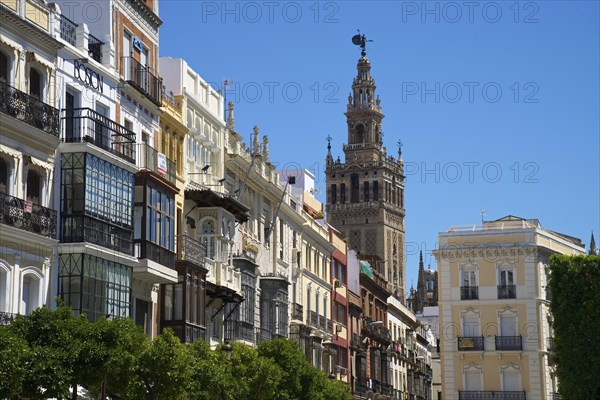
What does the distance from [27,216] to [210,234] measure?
16353 millimetres

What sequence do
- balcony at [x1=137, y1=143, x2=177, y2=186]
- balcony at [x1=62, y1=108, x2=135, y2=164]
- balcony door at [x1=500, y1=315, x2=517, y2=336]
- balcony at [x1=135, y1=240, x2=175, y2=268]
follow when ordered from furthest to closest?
balcony door at [x1=500, y1=315, x2=517, y2=336] → balcony at [x1=137, y1=143, x2=177, y2=186] → balcony at [x1=135, y1=240, x2=175, y2=268] → balcony at [x1=62, y1=108, x2=135, y2=164]

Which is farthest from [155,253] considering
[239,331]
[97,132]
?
[239,331]

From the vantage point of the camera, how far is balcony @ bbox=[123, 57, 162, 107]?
146 ft

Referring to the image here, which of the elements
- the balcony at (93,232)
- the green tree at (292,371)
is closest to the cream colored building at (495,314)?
the green tree at (292,371)

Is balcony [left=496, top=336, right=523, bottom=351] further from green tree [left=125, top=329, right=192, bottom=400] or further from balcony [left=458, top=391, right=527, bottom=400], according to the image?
green tree [left=125, top=329, right=192, bottom=400]

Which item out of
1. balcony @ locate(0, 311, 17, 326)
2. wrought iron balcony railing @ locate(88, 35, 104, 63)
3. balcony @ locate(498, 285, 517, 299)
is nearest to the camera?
balcony @ locate(0, 311, 17, 326)

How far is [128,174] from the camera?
135ft

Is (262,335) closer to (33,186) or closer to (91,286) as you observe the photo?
(91,286)

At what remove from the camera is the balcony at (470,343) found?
271ft

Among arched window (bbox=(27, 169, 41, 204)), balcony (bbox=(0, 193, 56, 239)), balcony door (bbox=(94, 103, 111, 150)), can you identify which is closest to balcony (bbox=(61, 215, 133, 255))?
balcony (bbox=(0, 193, 56, 239))

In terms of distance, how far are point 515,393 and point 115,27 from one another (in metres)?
46.6

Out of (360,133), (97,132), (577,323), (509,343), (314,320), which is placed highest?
(360,133)

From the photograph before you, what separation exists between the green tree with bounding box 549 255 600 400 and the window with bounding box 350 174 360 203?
12848cm

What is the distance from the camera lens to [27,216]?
36000mm
